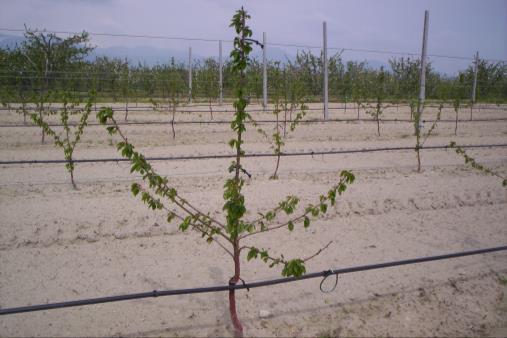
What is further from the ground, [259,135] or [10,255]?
[259,135]

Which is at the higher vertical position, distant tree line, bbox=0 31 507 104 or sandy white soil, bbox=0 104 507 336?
distant tree line, bbox=0 31 507 104

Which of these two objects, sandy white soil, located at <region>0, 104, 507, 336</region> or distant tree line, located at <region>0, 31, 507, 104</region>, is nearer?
sandy white soil, located at <region>0, 104, 507, 336</region>

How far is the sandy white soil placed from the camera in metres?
2.71

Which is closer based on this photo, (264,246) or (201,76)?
(264,246)

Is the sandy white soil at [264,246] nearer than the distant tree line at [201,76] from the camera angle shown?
Yes

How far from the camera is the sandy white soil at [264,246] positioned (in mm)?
2705

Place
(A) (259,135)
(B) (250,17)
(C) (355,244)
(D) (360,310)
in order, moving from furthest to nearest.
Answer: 1. (A) (259,135)
2. (C) (355,244)
3. (D) (360,310)
4. (B) (250,17)

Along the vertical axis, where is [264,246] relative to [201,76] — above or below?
below

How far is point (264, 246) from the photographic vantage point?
3.77 metres

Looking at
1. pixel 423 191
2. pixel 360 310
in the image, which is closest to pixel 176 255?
pixel 360 310

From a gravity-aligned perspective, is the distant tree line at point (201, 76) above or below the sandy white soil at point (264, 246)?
above

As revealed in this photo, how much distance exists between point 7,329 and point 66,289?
1.68 ft

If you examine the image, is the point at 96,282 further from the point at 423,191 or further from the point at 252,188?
the point at 423,191

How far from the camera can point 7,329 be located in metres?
2.57
